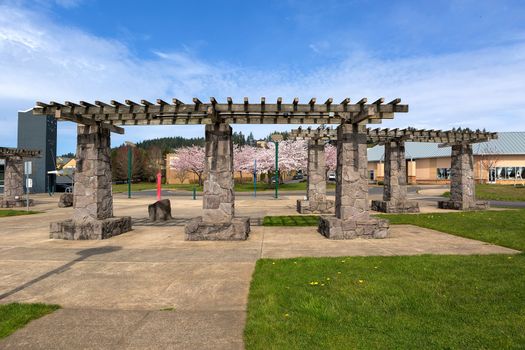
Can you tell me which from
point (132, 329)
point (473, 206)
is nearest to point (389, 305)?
point (132, 329)

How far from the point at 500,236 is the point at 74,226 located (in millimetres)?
12322

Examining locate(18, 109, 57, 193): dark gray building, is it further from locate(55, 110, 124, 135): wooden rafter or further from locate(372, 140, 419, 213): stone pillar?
locate(372, 140, 419, 213): stone pillar

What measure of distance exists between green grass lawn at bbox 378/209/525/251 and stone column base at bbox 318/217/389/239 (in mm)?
2472

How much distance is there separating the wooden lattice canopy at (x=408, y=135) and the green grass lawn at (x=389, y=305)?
9.61 m

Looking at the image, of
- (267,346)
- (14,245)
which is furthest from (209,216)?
(267,346)

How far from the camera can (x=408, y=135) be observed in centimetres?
1569

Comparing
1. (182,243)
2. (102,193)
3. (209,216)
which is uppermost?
(102,193)

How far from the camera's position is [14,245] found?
851 cm

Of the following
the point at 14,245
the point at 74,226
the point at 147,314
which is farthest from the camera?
the point at 74,226

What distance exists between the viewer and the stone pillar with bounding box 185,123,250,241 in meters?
9.25

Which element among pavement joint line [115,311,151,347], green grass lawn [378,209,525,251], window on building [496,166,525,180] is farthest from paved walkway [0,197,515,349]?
window on building [496,166,525,180]

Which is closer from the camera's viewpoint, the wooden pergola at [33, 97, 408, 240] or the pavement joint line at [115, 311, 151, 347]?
the pavement joint line at [115, 311, 151, 347]

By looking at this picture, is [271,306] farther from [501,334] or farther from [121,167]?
[121,167]

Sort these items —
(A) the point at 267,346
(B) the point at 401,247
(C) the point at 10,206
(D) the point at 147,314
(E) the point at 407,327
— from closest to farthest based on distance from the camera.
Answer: (A) the point at 267,346 < (E) the point at 407,327 < (D) the point at 147,314 < (B) the point at 401,247 < (C) the point at 10,206
